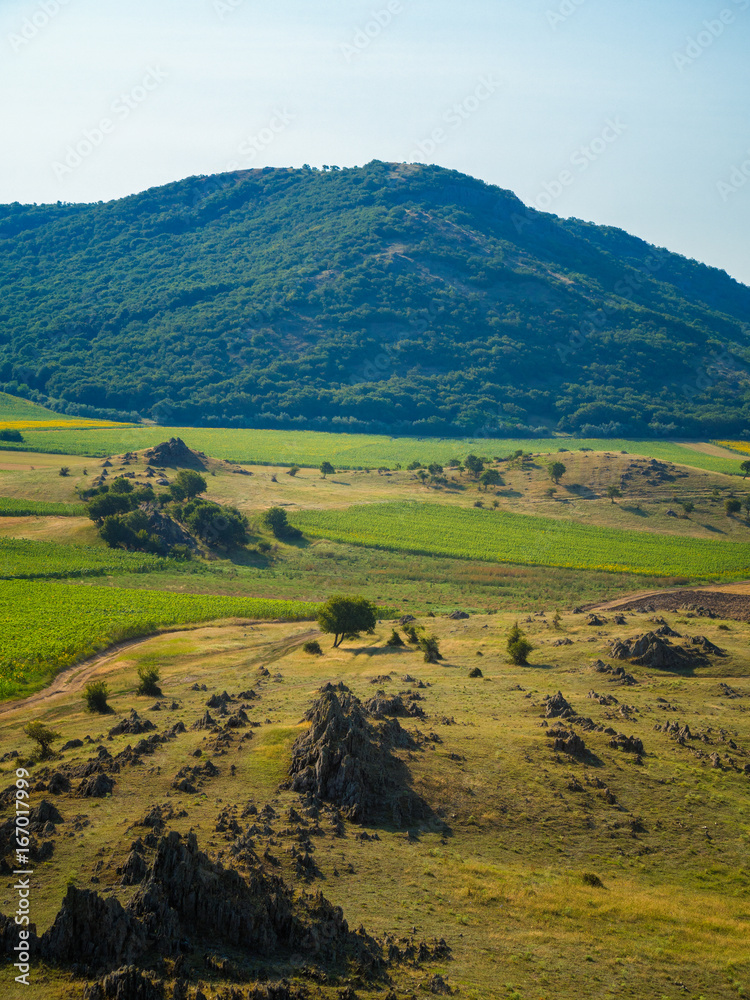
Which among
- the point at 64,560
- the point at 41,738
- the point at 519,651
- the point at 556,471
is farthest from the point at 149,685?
the point at 556,471

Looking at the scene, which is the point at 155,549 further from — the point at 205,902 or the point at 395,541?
the point at 205,902

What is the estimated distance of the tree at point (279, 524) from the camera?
11169 cm

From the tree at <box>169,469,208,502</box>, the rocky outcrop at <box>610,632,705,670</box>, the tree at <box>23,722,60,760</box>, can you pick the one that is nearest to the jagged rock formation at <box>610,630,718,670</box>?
the rocky outcrop at <box>610,632,705,670</box>

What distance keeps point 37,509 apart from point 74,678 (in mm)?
60078

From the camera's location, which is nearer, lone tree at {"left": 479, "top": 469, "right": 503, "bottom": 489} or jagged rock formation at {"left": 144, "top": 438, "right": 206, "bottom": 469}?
jagged rock formation at {"left": 144, "top": 438, "right": 206, "bottom": 469}

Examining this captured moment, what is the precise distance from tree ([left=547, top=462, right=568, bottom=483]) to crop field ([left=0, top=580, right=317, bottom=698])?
7528 centimetres

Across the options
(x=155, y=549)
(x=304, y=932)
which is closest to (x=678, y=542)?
(x=155, y=549)

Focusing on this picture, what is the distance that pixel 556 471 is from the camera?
14262 centimetres

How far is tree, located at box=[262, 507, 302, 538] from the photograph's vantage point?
111688 millimetres

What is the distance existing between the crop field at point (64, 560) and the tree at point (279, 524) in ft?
62.6

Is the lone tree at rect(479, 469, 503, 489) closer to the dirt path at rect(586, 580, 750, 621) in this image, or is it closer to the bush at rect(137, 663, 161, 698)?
the dirt path at rect(586, 580, 750, 621)

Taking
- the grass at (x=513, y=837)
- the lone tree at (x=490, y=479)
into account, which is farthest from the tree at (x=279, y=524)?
the grass at (x=513, y=837)

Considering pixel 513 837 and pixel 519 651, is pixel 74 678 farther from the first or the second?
pixel 513 837
